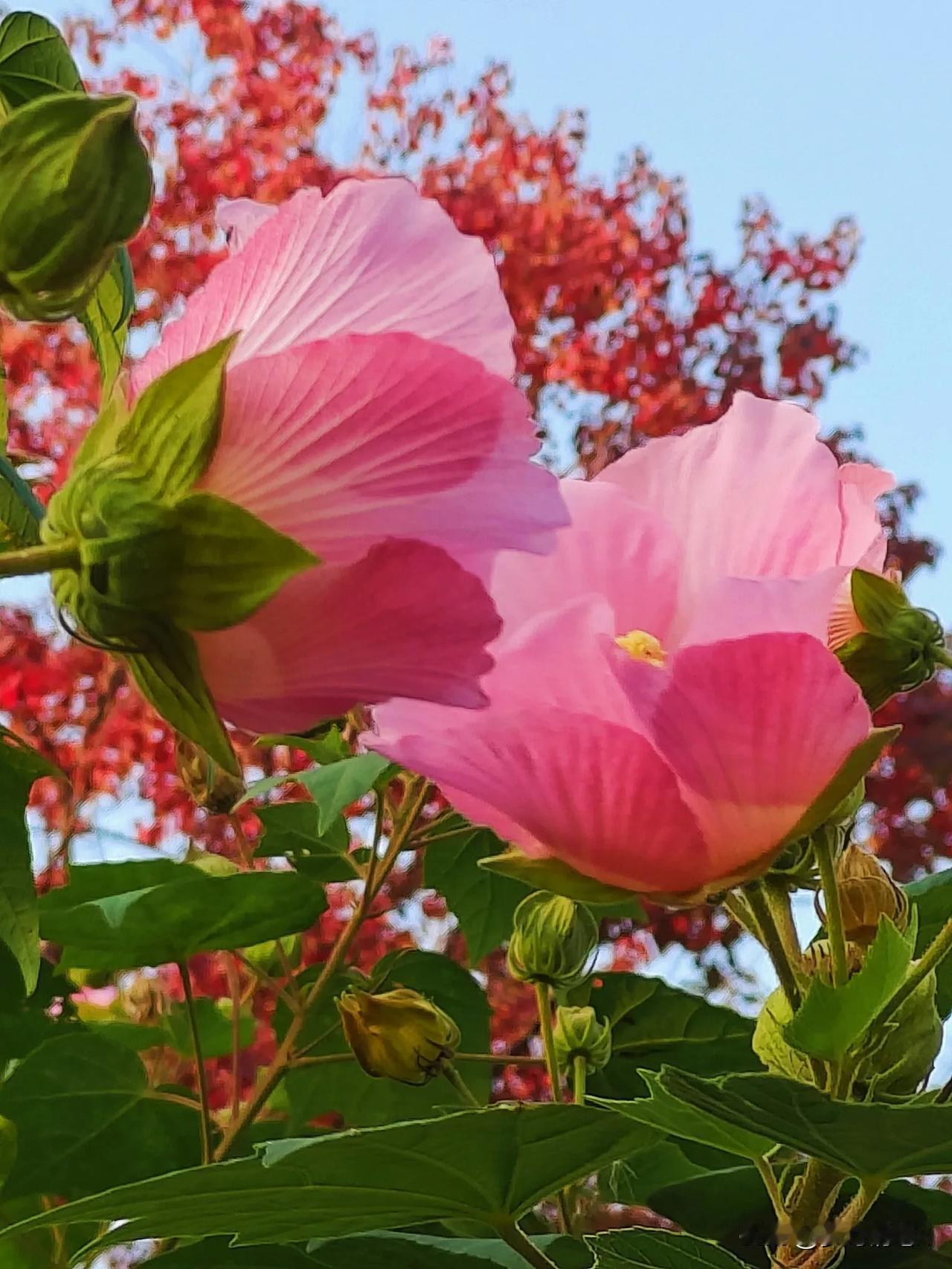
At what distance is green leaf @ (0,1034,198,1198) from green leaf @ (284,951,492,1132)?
0.07 meters

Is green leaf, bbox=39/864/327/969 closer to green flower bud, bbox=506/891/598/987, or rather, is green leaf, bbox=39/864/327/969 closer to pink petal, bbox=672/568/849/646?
green flower bud, bbox=506/891/598/987

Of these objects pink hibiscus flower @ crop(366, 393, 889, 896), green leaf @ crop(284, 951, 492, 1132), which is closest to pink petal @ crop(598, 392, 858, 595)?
pink hibiscus flower @ crop(366, 393, 889, 896)

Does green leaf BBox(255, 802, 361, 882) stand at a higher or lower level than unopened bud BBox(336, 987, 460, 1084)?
higher

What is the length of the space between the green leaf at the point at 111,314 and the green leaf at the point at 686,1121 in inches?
7.5

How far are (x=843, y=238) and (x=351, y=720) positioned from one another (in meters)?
2.37

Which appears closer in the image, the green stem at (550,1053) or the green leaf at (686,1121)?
the green leaf at (686,1121)

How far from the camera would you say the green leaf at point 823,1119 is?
268 mm

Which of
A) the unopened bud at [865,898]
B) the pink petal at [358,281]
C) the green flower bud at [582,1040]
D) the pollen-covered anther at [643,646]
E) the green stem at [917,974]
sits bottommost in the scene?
the green flower bud at [582,1040]

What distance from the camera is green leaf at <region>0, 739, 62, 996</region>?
0.29 m

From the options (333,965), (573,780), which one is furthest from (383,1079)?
(573,780)

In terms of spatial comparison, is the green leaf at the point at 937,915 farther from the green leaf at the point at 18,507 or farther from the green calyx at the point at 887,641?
the green leaf at the point at 18,507

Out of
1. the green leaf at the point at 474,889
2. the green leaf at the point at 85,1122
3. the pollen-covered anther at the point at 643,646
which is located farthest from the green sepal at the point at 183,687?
the green leaf at the point at 474,889

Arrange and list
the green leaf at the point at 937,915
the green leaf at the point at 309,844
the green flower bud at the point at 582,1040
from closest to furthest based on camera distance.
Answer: the green leaf at the point at 937,915 → the green flower bud at the point at 582,1040 → the green leaf at the point at 309,844

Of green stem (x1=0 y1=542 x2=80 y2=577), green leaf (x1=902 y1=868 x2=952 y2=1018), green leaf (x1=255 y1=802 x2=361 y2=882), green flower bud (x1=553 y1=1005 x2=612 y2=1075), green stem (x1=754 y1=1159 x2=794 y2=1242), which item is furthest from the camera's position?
green leaf (x1=255 y1=802 x2=361 y2=882)
